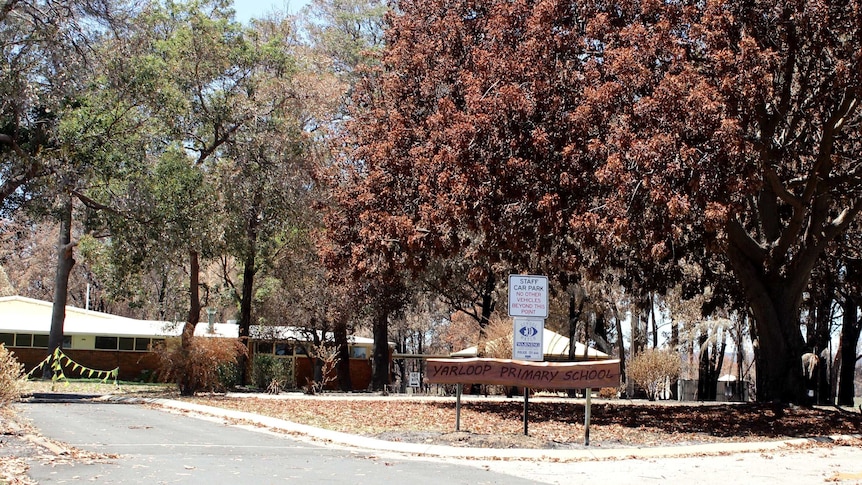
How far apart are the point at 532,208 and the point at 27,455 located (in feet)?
37.9

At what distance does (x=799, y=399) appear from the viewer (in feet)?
77.4

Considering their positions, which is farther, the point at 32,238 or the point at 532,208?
the point at 32,238

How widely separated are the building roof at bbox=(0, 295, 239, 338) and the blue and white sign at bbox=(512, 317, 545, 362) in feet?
92.4

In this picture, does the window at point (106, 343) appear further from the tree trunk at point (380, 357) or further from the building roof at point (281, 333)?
the tree trunk at point (380, 357)

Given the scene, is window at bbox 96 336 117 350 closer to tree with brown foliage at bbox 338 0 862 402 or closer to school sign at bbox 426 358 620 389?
tree with brown foliage at bbox 338 0 862 402

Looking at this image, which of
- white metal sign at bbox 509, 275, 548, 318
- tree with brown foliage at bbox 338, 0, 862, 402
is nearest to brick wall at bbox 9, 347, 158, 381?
tree with brown foliage at bbox 338, 0, 862, 402

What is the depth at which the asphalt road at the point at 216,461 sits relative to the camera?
34.6 feet

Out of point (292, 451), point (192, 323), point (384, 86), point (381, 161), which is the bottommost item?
point (292, 451)

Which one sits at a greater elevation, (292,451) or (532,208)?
(532,208)

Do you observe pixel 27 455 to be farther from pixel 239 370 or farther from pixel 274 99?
pixel 239 370

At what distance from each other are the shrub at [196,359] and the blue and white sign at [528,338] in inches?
552

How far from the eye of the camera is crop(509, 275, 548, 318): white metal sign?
51.4 feet

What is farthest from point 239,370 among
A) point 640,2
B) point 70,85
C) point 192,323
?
point 640,2

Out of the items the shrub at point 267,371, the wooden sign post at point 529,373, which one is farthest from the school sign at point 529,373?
the shrub at point 267,371
